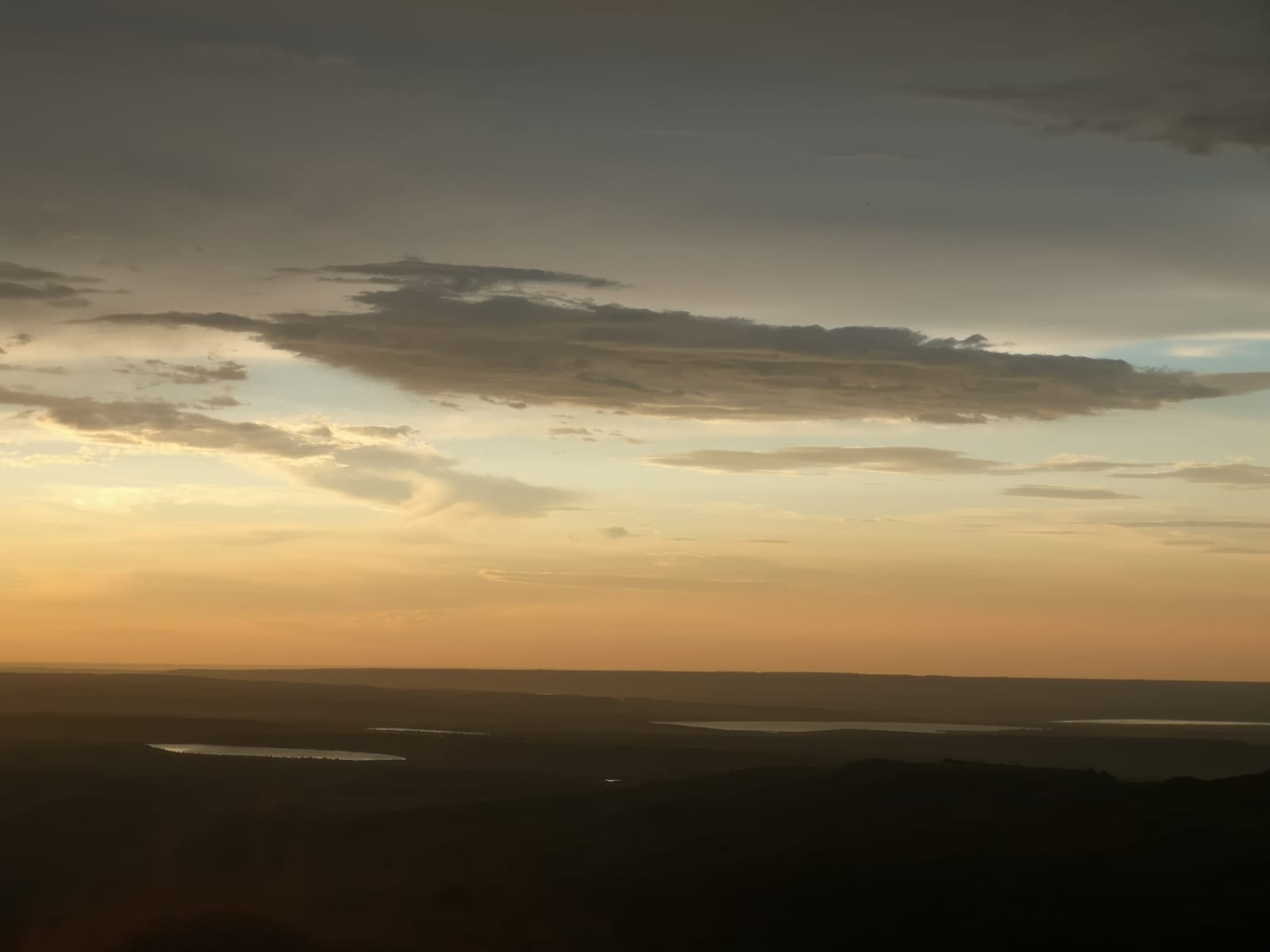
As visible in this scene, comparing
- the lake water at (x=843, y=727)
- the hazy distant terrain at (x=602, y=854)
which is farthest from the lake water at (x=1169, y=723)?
the hazy distant terrain at (x=602, y=854)

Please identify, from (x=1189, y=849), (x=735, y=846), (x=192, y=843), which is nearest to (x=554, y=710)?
(x=192, y=843)

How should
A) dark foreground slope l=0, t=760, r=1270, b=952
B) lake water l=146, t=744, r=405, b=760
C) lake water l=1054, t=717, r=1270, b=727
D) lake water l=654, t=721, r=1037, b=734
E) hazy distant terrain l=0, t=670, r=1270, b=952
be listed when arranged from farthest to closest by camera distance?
lake water l=1054, t=717, r=1270, b=727
lake water l=654, t=721, r=1037, b=734
lake water l=146, t=744, r=405, b=760
hazy distant terrain l=0, t=670, r=1270, b=952
dark foreground slope l=0, t=760, r=1270, b=952

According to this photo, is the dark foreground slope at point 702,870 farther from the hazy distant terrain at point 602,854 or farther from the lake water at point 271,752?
the lake water at point 271,752

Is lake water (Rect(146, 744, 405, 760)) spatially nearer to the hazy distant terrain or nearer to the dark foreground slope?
the hazy distant terrain

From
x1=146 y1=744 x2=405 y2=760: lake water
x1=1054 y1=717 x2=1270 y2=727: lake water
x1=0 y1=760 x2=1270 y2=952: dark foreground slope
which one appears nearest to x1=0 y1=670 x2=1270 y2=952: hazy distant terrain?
x1=0 y1=760 x2=1270 y2=952: dark foreground slope

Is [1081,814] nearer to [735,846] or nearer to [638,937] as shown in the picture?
[735,846]

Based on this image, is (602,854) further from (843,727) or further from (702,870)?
(843,727)

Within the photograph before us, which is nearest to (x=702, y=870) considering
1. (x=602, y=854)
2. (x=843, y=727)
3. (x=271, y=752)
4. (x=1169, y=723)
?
(x=602, y=854)

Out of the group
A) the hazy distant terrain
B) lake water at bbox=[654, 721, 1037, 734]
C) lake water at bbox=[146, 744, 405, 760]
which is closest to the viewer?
the hazy distant terrain
